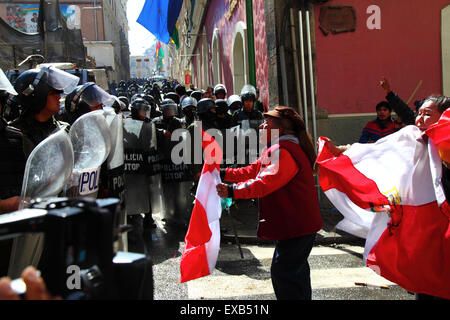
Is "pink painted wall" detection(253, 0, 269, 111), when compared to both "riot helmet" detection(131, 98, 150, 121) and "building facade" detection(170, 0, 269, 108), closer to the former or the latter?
"building facade" detection(170, 0, 269, 108)

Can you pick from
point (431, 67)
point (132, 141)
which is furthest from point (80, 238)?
point (431, 67)

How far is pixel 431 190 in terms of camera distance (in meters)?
3.09

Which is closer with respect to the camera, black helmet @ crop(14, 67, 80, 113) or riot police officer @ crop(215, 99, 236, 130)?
black helmet @ crop(14, 67, 80, 113)

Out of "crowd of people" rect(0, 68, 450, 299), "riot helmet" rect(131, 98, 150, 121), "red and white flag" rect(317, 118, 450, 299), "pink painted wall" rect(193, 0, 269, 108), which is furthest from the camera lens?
"pink painted wall" rect(193, 0, 269, 108)

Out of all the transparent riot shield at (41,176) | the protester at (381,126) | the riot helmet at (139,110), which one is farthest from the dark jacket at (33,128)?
the protester at (381,126)

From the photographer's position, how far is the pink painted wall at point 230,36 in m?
9.44

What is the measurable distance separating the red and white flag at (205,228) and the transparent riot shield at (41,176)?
1.55m

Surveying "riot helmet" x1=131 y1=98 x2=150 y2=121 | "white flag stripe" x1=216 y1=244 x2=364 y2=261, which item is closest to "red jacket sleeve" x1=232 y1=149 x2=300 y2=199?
"white flag stripe" x1=216 y1=244 x2=364 y2=261

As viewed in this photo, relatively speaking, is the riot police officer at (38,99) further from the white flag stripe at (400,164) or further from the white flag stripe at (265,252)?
the white flag stripe at (265,252)

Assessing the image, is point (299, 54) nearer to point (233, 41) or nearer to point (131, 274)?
point (233, 41)

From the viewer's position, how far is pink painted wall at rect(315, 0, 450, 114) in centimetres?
827

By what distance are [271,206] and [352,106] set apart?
585 cm

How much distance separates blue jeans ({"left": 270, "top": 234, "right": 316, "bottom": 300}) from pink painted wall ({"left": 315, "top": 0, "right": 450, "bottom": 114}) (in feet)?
18.5

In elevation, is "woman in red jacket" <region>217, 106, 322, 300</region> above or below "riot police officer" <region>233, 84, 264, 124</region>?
below
